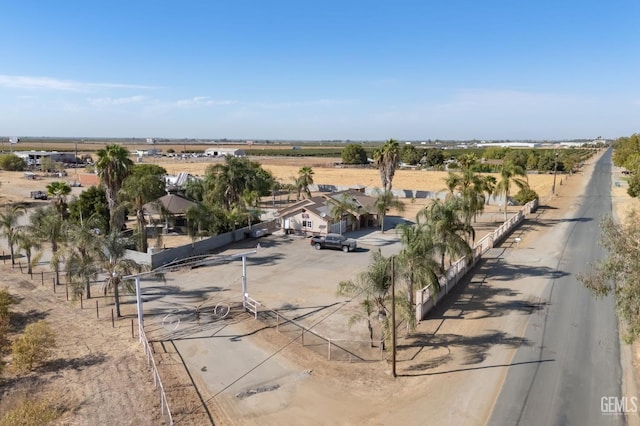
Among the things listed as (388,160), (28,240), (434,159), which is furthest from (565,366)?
(434,159)

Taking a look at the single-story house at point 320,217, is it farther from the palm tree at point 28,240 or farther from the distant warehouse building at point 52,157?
the distant warehouse building at point 52,157

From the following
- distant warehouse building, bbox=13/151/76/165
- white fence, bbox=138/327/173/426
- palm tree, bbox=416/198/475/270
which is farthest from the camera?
distant warehouse building, bbox=13/151/76/165

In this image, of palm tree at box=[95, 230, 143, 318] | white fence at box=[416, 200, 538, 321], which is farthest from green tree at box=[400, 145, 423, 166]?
palm tree at box=[95, 230, 143, 318]

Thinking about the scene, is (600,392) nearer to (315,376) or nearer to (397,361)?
(397,361)

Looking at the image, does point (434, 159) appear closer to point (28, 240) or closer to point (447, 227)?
point (447, 227)

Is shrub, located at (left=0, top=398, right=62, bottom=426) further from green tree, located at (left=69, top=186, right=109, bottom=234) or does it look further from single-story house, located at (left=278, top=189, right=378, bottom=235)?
single-story house, located at (left=278, top=189, right=378, bottom=235)

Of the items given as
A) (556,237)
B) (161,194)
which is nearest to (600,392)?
(556,237)
